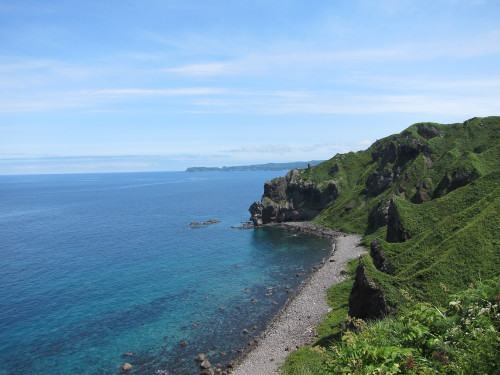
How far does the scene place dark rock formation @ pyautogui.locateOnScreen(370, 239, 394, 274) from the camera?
54250 mm

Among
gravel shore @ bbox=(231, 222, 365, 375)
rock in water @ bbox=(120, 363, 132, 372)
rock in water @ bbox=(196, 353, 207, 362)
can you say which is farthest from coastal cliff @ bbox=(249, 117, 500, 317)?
rock in water @ bbox=(120, 363, 132, 372)

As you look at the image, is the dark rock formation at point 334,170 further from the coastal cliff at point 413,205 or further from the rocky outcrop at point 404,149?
the rocky outcrop at point 404,149

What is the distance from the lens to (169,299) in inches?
2608

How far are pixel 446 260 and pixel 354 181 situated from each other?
333ft

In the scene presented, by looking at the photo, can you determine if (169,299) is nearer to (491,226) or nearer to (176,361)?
(176,361)

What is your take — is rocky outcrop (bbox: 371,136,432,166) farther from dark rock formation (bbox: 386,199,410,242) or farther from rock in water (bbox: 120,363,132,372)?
rock in water (bbox: 120,363,132,372)

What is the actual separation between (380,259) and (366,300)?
52.8ft

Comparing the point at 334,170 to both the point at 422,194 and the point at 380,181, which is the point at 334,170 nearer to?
the point at 380,181

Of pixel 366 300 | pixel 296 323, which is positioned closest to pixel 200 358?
pixel 296 323

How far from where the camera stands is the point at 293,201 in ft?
467

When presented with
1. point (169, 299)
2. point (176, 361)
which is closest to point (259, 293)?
point (169, 299)

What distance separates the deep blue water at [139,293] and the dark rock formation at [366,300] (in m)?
17.4

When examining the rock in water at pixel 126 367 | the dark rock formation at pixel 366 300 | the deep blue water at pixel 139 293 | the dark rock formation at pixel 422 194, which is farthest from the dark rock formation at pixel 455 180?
the rock in water at pixel 126 367

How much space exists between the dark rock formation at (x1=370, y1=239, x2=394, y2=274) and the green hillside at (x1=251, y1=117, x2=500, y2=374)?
0.19 metres
